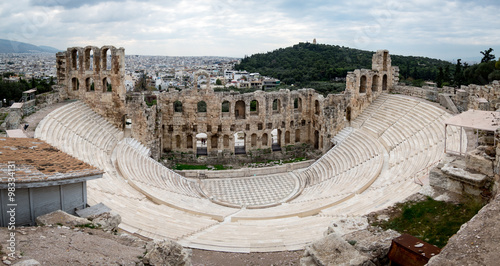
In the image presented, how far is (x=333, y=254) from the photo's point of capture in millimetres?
8773

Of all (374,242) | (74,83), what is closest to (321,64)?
(74,83)

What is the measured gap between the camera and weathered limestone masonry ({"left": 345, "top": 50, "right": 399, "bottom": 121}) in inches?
1270

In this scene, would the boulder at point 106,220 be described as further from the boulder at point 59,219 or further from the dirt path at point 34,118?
the dirt path at point 34,118

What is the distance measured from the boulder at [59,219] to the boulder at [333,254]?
6.29 meters

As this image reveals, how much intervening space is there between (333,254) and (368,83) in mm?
26062

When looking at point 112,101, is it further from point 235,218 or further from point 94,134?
point 235,218

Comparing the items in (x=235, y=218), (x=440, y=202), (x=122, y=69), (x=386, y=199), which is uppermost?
(x=122, y=69)

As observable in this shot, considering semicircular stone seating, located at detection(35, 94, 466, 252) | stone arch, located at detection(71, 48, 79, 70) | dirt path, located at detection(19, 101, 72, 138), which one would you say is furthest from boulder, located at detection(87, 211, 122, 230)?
stone arch, located at detection(71, 48, 79, 70)

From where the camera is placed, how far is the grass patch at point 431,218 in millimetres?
10364

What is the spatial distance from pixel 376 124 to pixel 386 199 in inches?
550

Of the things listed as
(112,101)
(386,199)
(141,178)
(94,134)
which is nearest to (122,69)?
(112,101)

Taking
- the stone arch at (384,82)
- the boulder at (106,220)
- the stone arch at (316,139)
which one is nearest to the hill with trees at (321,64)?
the stone arch at (384,82)

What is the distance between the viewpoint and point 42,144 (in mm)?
13844

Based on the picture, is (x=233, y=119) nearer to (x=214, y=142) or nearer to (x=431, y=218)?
(x=214, y=142)
